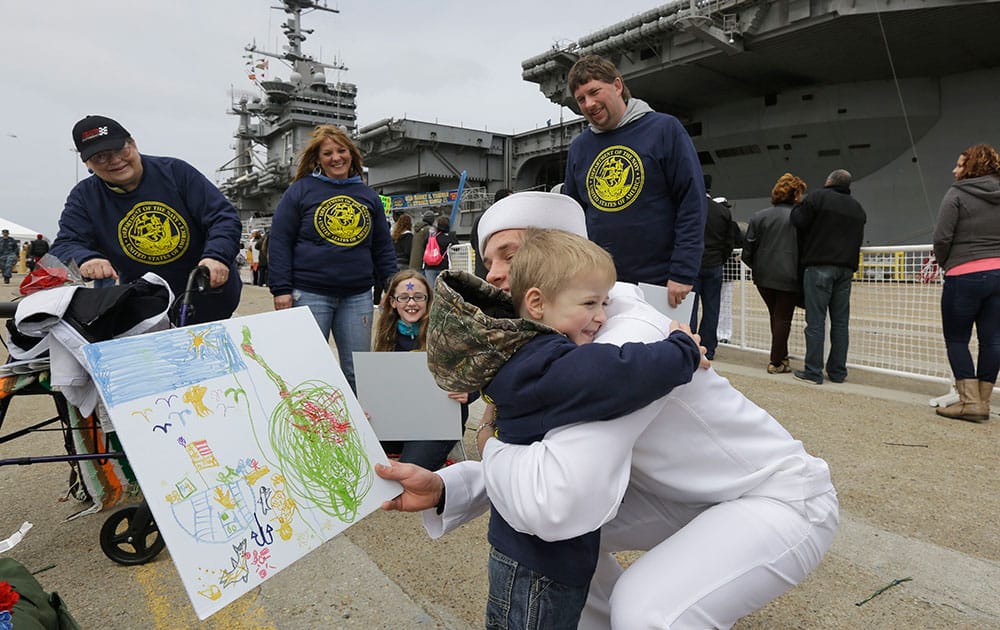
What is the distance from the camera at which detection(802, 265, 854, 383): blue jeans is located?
202 inches

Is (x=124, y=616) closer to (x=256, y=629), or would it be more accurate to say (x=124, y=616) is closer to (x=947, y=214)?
(x=256, y=629)

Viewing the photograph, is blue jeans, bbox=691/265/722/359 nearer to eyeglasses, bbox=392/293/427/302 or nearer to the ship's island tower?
eyeglasses, bbox=392/293/427/302

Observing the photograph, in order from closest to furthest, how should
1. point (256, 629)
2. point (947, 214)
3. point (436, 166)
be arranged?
point (256, 629), point (947, 214), point (436, 166)

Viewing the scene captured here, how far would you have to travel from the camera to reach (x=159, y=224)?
2.93 metres

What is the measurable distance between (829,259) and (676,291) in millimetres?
3093

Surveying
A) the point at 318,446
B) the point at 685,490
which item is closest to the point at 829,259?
the point at 685,490

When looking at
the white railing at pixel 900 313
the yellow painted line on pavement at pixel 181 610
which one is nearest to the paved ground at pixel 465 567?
the yellow painted line on pavement at pixel 181 610

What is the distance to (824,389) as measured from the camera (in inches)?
200

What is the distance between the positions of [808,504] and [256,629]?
176 centimetres

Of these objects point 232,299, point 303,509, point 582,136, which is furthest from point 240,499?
point 582,136

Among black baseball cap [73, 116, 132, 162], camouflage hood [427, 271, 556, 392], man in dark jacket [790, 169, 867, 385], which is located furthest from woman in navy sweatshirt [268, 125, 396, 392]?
man in dark jacket [790, 169, 867, 385]

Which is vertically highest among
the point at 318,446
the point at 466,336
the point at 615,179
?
the point at 615,179

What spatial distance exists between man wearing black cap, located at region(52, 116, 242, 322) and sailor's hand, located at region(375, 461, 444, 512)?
1716mm

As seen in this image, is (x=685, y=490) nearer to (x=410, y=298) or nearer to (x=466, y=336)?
(x=466, y=336)
